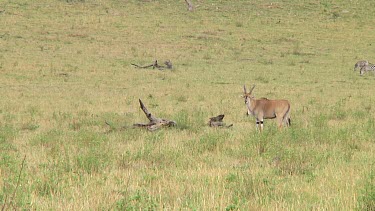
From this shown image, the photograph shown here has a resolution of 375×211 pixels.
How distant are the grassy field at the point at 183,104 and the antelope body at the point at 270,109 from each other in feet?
1.45

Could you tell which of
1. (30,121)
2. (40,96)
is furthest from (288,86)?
(30,121)

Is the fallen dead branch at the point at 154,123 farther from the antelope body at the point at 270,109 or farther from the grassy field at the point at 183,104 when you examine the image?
the antelope body at the point at 270,109

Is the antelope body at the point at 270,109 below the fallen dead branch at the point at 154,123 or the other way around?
the other way around

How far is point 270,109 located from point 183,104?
16.4 ft

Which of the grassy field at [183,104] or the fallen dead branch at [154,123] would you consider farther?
the fallen dead branch at [154,123]

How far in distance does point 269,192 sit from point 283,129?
5.19 meters

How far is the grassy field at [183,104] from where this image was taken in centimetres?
588

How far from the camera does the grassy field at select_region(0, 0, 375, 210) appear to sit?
5875mm

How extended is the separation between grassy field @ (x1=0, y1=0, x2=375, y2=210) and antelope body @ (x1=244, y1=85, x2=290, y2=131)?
44cm

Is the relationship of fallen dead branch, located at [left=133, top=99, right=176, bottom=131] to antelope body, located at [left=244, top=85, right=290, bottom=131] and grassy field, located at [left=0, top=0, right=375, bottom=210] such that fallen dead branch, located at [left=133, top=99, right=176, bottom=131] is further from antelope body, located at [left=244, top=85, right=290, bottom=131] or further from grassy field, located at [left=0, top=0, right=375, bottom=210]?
antelope body, located at [left=244, top=85, right=290, bottom=131]

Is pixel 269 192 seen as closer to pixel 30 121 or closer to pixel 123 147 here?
pixel 123 147

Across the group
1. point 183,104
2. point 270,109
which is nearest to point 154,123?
point 270,109

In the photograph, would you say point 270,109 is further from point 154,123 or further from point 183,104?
point 183,104

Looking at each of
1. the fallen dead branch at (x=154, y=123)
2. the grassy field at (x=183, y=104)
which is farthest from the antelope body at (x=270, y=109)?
the fallen dead branch at (x=154, y=123)
